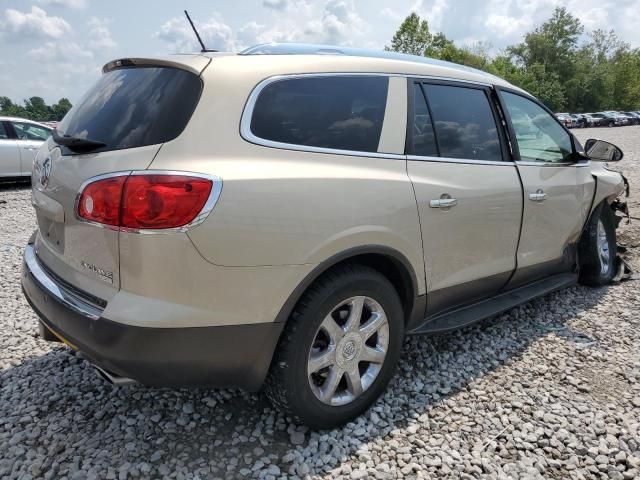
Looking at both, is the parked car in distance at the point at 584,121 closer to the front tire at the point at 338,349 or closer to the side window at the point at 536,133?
the side window at the point at 536,133

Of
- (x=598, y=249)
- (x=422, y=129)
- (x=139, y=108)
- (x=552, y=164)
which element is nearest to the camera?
(x=139, y=108)

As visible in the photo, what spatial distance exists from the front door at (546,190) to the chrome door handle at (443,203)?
81cm

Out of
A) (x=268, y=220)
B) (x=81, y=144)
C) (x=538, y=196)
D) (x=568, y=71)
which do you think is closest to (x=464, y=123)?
(x=538, y=196)

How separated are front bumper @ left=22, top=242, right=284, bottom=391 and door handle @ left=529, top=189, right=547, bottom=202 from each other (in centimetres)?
210

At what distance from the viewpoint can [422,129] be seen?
9.07ft

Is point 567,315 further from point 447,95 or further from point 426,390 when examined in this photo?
point 447,95

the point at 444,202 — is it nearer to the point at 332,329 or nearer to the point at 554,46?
the point at 332,329

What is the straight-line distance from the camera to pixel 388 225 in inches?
94.9

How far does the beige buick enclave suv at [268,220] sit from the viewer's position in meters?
1.90

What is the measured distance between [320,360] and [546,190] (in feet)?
7.05

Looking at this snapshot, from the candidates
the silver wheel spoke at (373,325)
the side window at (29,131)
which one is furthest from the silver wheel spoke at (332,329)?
the side window at (29,131)

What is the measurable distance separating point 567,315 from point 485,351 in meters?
1.05

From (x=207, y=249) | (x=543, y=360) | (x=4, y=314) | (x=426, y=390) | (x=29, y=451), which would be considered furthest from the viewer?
(x=4, y=314)

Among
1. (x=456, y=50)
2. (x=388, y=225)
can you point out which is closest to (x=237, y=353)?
(x=388, y=225)
